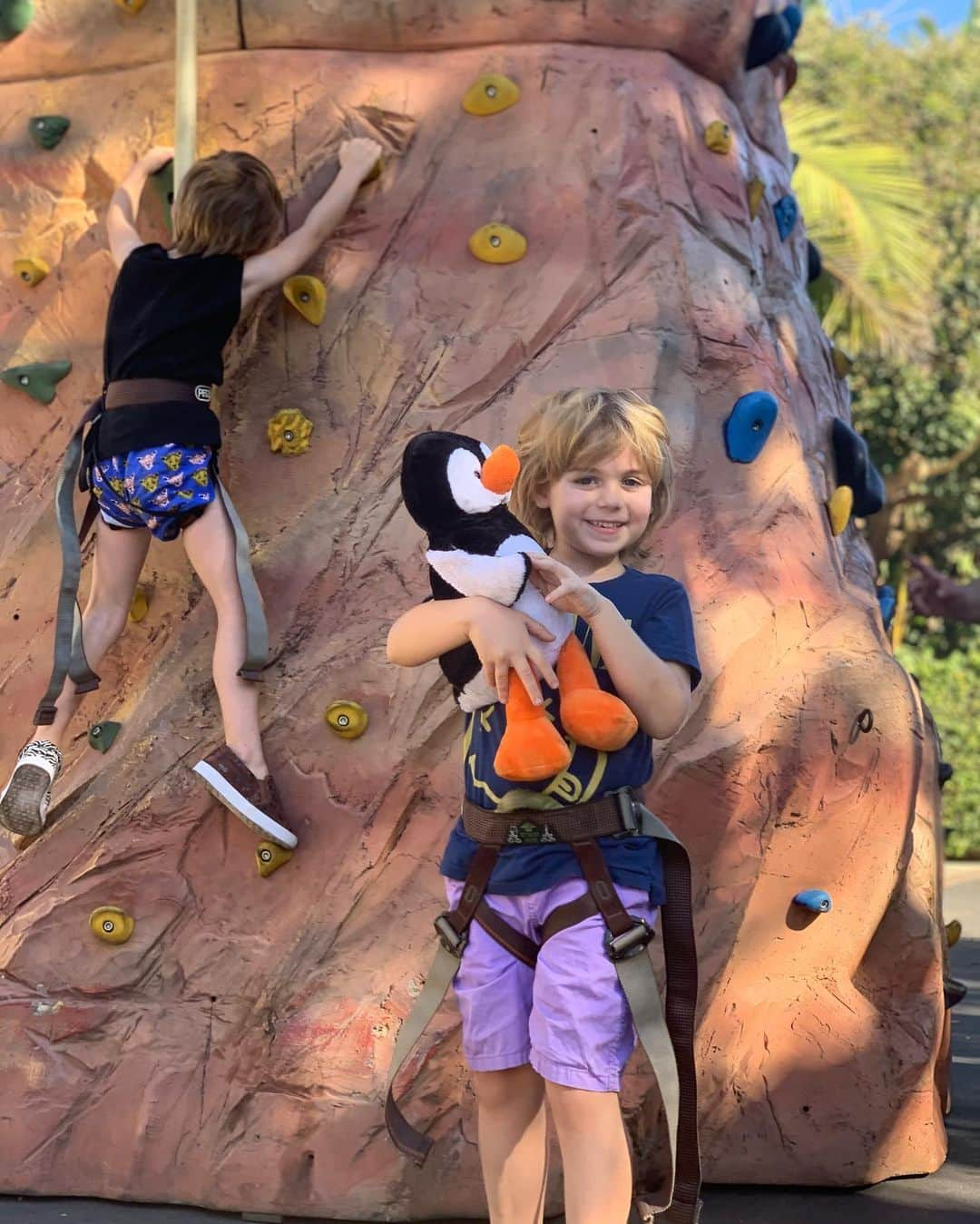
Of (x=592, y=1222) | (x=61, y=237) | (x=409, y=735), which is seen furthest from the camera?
(x=61, y=237)

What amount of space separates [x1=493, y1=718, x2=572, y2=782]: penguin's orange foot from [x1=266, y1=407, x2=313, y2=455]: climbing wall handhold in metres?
1.73

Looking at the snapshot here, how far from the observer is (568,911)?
262 centimetres

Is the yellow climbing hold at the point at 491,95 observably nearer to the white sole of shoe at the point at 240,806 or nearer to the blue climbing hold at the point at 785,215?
the blue climbing hold at the point at 785,215

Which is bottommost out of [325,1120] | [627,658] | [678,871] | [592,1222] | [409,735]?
[325,1120]

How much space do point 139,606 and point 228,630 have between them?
413mm

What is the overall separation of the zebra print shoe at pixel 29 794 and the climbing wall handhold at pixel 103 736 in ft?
0.38

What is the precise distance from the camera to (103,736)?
3.99 meters

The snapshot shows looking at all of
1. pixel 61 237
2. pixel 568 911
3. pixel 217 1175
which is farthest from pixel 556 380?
pixel 217 1175

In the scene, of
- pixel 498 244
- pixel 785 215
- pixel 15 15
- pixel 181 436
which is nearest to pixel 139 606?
pixel 181 436

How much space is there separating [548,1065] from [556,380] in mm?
1940

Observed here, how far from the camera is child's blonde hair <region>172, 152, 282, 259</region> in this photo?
3.93 meters

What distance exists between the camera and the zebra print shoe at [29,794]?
3.84 metres

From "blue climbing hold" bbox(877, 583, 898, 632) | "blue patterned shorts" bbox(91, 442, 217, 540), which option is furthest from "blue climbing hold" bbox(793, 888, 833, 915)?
"blue patterned shorts" bbox(91, 442, 217, 540)

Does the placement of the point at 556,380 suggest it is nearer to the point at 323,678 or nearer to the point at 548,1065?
the point at 323,678
